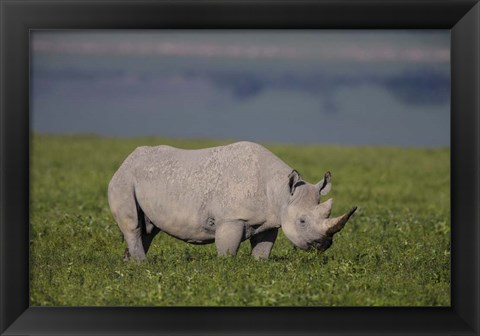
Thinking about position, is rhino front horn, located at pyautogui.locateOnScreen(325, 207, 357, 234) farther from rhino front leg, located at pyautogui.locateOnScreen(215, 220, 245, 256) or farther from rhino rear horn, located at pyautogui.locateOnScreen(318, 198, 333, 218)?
rhino front leg, located at pyautogui.locateOnScreen(215, 220, 245, 256)

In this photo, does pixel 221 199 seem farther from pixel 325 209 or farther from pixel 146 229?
pixel 146 229

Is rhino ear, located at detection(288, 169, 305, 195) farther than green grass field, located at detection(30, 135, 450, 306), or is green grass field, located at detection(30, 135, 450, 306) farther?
rhino ear, located at detection(288, 169, 305, 195)

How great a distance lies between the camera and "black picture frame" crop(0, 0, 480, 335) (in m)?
12.4

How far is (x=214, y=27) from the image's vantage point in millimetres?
12531

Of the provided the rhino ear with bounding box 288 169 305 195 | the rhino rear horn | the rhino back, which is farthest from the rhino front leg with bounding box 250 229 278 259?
the rhino rear horn

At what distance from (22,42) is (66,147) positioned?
21.4m

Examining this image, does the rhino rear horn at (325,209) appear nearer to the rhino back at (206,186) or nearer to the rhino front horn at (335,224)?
the rhino front horn at (335,224)

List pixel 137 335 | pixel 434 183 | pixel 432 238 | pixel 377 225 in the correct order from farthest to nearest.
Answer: pixel 434 183, pixel 377 225, pixel 432 238, pixel 137 335

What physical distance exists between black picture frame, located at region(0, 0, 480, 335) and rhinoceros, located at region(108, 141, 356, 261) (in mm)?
2147

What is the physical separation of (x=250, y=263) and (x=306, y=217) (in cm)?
103

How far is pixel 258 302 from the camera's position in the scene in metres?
12.9

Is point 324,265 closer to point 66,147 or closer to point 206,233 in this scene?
point 206,233

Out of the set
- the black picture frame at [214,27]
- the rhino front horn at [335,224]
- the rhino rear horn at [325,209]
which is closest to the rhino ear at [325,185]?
the rhino rear horn at [325,209]

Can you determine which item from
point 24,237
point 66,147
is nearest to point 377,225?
point 24,237
